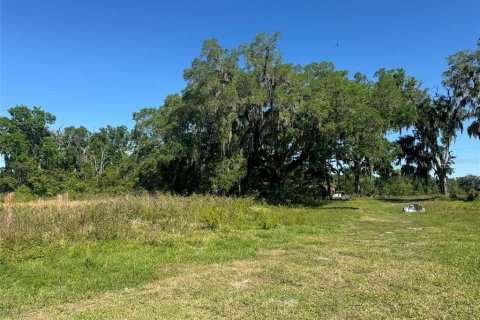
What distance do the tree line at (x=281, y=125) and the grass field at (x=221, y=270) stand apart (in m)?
12.2

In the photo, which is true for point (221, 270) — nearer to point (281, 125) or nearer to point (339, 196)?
point (281, 125)

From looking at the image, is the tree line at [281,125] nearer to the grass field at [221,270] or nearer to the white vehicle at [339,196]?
the white vehicle at [339,196]

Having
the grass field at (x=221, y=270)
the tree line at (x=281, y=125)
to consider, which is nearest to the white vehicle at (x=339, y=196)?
the tree line at (x=281, y=125)

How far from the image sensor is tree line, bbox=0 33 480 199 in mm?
23422

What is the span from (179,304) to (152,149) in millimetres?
23332

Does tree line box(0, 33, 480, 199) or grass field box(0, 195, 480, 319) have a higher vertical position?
tree line box(0, 33, 480, 199)

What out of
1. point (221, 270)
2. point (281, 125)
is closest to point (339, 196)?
point (281, 125)

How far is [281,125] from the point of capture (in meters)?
24.7

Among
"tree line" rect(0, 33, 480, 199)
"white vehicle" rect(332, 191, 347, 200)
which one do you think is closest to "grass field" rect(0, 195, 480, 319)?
"tree line" rect(0, 33, 480, 199)

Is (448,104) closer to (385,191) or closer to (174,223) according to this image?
(385,191)

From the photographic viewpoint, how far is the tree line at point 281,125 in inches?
922

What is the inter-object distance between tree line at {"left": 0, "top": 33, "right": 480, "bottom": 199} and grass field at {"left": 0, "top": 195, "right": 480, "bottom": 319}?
12.2m

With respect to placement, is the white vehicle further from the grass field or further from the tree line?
the grass field

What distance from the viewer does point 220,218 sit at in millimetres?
13227
